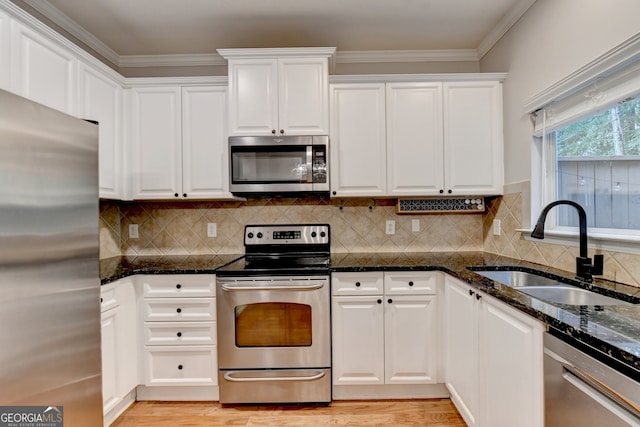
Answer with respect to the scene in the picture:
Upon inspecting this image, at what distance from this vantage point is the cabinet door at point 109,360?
1.84 meters

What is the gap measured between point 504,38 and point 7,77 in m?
3.04

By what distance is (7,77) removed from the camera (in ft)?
4.91

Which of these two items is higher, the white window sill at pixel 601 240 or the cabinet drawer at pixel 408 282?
the white window sill at pixel 601 240

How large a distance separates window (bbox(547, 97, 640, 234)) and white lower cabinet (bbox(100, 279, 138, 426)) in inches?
108

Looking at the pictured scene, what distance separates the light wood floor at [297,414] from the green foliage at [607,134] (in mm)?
1724

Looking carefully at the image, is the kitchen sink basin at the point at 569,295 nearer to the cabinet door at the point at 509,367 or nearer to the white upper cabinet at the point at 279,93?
the cabinet door at the point at 509,367

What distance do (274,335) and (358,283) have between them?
0.64 metres

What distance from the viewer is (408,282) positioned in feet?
6.95

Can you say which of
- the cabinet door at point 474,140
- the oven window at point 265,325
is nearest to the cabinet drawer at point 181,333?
the oven window at point 265,325

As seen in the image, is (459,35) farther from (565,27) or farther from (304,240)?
(304,240)

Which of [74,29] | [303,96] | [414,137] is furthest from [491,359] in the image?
[74,29]

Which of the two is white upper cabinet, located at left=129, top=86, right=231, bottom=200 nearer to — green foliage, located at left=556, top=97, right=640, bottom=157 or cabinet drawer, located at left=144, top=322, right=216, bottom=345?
cabinet drawer, located at left=144, top=322, right=216, bottom=345

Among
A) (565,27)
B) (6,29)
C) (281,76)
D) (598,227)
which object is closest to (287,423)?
(598,227)

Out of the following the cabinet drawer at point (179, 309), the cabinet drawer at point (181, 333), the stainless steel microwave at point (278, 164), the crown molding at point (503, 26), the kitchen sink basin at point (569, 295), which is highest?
the crown molding at point (503, 26)
